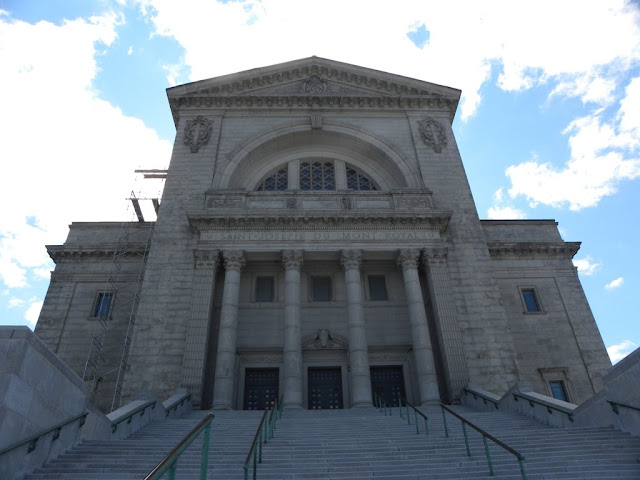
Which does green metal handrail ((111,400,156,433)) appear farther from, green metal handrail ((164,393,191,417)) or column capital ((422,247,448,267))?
column capital ((422,247,448,267))

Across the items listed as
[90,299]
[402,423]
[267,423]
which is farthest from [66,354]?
[402,423]

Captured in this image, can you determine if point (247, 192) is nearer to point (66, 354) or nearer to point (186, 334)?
point (186, 334)

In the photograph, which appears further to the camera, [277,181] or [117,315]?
[277,181]

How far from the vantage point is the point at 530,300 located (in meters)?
23.9

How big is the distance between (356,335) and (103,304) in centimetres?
1272

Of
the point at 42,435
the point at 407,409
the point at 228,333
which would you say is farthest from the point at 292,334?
the point at 42,435

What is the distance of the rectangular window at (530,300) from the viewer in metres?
23.5

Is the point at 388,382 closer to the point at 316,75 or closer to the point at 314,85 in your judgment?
A: the point at 314,85

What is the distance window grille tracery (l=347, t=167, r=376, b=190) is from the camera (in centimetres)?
2597

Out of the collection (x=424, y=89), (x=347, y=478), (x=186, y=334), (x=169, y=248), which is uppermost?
(x=424, y=89)

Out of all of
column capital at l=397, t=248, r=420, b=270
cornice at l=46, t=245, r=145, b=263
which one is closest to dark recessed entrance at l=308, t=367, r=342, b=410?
column capital at l=397, t=248, r=420, b=270

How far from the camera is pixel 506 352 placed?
19.4m

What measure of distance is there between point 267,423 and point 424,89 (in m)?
22.0

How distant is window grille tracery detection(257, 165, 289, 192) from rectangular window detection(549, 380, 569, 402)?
16419 millimetres
